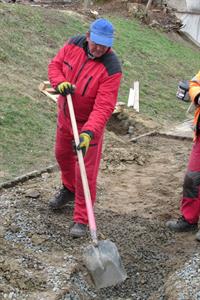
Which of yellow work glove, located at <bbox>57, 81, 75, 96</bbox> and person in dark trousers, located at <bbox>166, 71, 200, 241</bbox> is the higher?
yellow work glove, located at <bbox>57, 81, 75, 96</bbox>

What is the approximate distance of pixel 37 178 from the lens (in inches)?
263

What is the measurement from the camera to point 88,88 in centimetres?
469

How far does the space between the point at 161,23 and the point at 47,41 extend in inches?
328

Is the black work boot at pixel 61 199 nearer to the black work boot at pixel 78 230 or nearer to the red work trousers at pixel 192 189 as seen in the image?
the black work boot at pixel 78 230

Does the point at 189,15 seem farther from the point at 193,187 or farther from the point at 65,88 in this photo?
the point at 65,88

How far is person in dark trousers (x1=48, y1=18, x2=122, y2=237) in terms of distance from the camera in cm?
455

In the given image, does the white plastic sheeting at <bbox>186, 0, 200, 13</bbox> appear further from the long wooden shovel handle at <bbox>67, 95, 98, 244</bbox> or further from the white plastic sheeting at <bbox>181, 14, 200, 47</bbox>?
the long wooden shovel handle at <bbox>67, 95, 98, 244</bbox>

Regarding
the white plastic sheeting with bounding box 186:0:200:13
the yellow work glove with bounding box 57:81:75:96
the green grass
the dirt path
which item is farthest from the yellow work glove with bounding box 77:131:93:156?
the white plastic sheeting with bounding box 186:0:200:13

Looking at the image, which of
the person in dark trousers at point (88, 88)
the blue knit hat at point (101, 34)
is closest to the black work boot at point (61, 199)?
the person in dark trousers at point (88, 88)

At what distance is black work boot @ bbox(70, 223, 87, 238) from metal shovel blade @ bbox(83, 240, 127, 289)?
0.62m

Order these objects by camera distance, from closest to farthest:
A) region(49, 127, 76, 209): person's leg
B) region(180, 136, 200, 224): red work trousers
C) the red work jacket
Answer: the red work jacket
region(180, 136, 200, 224): red work trousers
region(49, 127, 76, 209): person's leg

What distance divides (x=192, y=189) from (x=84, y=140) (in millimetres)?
1336

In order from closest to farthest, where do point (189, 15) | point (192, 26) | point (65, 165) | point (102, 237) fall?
point (102, 237) < point (65, 165) < point (192, 26) < point (189, 15)

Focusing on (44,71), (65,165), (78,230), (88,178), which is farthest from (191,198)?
(44,71)
